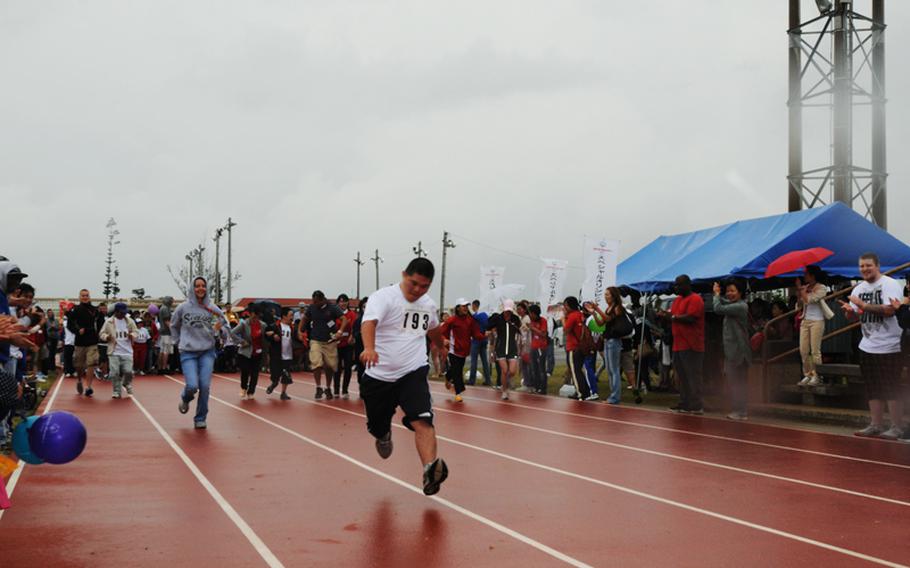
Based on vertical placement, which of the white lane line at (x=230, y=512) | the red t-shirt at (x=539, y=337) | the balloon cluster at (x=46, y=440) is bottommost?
the white lane line at (x=230, y=512)

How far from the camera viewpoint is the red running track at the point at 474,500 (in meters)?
5.93

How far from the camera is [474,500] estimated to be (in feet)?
25.2

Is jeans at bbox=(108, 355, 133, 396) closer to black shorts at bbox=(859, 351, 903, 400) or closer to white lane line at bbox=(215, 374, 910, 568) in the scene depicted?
white lane line at bbox=(215, 374, 910, 568)

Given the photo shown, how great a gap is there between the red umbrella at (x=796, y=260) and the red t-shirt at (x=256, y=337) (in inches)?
374

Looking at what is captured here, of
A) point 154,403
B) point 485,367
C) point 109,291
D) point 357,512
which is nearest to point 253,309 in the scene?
point 154,403

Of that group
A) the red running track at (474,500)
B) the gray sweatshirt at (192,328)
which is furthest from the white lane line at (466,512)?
A: the gray sweatshirt at (192,328)

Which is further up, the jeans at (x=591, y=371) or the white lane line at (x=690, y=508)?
the jeans at (x=591, y=371)

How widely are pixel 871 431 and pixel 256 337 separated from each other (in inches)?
443

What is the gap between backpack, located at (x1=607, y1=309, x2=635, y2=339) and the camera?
17641mm

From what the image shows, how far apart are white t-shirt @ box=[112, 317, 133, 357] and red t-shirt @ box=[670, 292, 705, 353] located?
10.5 meters

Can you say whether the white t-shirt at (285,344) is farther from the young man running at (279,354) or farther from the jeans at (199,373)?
the jeans at (199,373)

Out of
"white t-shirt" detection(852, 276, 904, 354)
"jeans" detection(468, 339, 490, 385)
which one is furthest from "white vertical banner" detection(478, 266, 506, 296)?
"white t-shirt" detection(852, 276, 904, 354)

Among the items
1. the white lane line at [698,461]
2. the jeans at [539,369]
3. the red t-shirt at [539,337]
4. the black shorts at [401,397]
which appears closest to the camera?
the black shorts at [401,397]

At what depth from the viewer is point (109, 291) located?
72.1m
